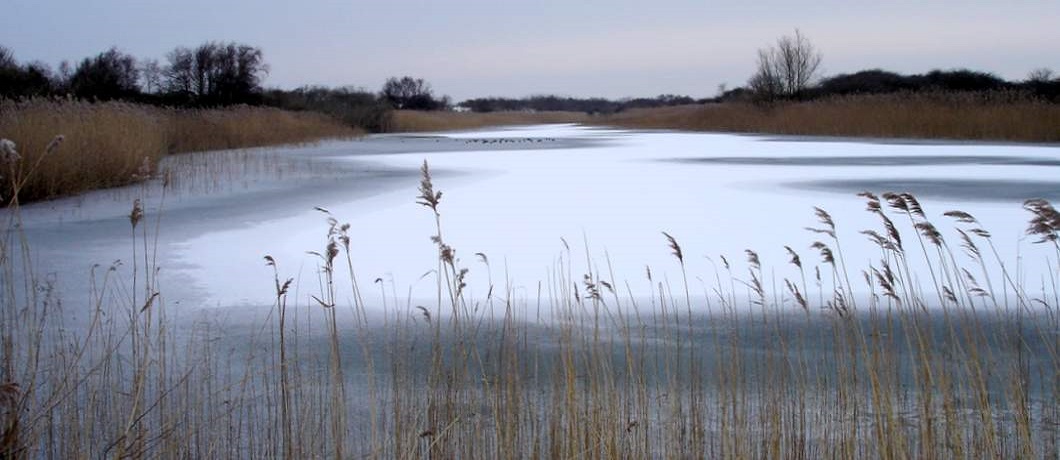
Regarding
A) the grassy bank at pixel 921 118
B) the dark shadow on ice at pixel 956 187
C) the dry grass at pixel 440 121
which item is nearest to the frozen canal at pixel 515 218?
the dark shadow on ice at pixel 956 187

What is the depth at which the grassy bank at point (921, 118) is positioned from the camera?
52.8ft

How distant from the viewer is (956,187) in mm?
8398

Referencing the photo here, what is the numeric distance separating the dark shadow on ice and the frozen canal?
2 centimetres

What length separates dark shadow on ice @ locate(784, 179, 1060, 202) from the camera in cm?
760

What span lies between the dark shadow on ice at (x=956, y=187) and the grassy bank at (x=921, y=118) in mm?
8166

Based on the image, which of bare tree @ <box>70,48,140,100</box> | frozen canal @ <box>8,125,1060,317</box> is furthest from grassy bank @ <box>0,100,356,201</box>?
bare tree @ <box>70,48,140,100</box>

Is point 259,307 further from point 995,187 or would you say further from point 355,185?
point 995,187

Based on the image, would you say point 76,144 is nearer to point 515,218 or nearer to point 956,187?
point 515,218

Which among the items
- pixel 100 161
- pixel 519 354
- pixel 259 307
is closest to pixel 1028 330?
pixel 519 354

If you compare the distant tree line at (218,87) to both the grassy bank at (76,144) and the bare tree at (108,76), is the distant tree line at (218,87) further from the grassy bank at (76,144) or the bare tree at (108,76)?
the grassy bank at (76,144)

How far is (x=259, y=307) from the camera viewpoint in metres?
3.92

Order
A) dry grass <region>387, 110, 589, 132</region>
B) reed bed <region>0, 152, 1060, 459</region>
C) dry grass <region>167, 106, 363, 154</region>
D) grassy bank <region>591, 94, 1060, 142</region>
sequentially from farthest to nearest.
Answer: dry grass <region>387, 110, 589, 132</region> → grassy bank <region>591, 94, 1060, 142</region> → dry grass <region>167, 106, 363, 154</region> → reed bed <region>0, 152, 1060, 459</region>

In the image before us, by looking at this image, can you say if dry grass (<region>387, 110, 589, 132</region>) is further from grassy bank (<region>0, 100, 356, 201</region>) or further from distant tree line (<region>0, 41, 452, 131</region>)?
grassy bank (<region>0, 100, 356, 201</region>)

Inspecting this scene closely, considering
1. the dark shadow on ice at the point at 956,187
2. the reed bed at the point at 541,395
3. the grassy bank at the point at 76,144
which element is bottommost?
the reed bed at the point at 541,395
